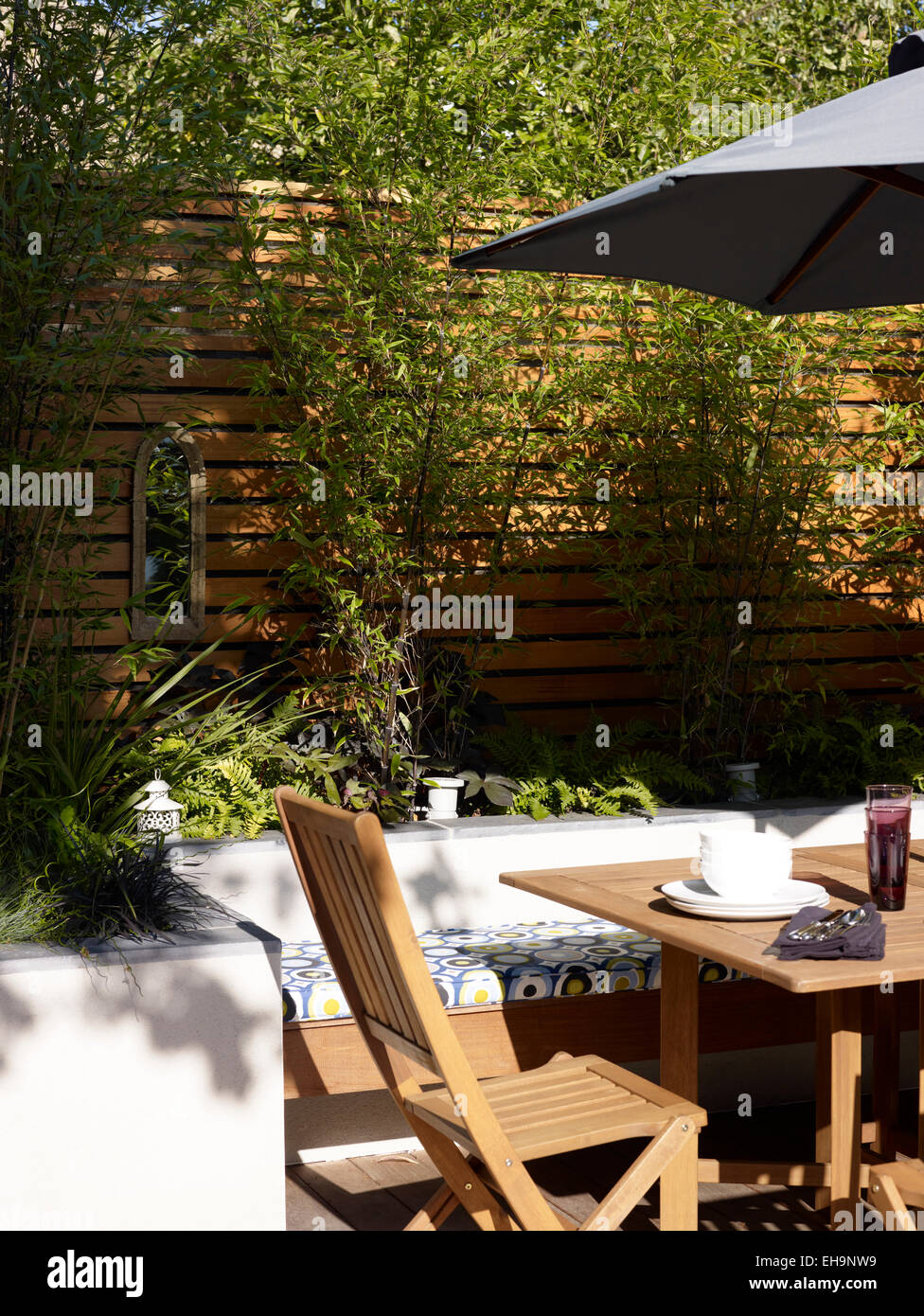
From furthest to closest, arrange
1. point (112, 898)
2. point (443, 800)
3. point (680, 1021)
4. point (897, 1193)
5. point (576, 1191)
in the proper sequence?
point (443, 800), point (576, 1191), point (112, 898), point (680, 1021), point (897, 1193)

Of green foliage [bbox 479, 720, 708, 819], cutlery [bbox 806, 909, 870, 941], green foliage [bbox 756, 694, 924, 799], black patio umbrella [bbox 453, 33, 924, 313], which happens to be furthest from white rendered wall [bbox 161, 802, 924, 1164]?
black patio umbrella [bbox 453, 33, 924, 313]

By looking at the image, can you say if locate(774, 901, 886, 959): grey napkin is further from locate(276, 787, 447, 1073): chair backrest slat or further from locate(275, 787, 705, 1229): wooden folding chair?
locate(276, 787, 447, 1073): chair backrest slat

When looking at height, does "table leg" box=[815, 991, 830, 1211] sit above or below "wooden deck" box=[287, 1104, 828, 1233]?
above

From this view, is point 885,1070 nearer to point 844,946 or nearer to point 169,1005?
point 844,946

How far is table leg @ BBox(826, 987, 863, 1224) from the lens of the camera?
9.04 feet

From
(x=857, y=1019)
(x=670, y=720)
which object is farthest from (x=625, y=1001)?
(x=670, y=720)

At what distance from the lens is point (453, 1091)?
2.19m

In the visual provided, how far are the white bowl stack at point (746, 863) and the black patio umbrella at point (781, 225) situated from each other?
1.13 metres

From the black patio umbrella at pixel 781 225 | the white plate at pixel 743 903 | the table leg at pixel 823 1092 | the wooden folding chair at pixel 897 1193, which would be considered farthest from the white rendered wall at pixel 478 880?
the black patio umbrella at pixel 781 225

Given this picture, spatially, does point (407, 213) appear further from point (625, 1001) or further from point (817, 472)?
point (625, 1001)

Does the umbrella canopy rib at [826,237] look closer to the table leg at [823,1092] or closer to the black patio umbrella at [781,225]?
the black patio umbrella at [781,225]

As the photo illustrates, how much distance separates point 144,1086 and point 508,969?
966 mm

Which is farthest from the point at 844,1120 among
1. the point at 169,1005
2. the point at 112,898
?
the point at 112,898

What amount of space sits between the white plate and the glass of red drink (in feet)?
0.34
